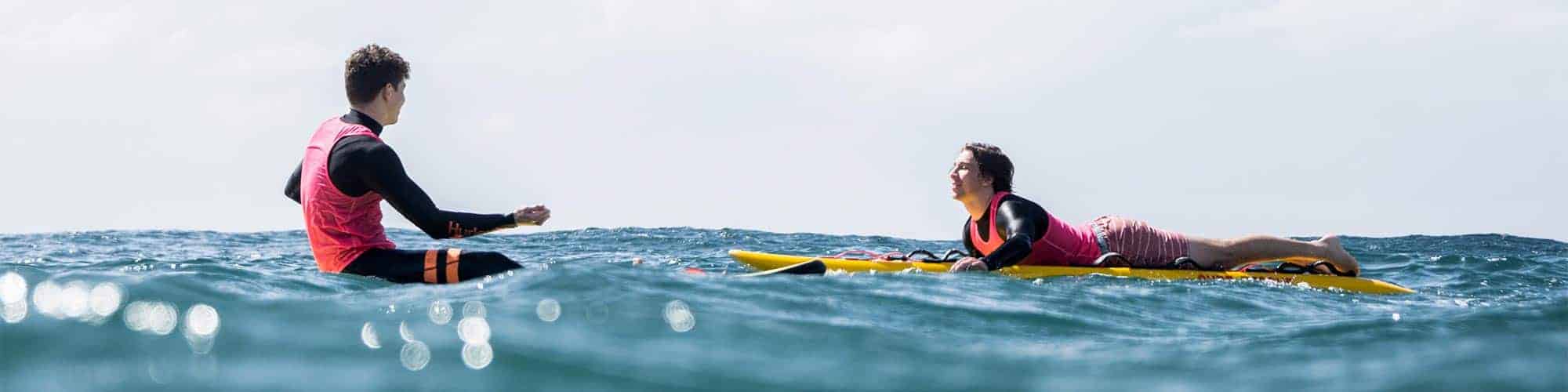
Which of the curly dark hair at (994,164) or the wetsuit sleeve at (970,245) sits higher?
the curly dark hair at (994,164)

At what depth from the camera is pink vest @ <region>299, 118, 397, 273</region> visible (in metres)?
5.93

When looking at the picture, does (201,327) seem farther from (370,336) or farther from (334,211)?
(334,211)

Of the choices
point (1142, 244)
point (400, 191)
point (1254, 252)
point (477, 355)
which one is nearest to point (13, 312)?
point (477, 355)

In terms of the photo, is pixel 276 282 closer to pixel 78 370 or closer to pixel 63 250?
pixel 78 370

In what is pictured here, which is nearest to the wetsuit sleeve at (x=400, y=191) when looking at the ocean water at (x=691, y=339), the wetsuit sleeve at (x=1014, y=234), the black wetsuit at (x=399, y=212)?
the black wetsuit at (x=399, y=212)

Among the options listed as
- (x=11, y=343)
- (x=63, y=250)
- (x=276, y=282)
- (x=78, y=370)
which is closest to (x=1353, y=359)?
(x=78, y=370)

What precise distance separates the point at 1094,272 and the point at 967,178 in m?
1.13

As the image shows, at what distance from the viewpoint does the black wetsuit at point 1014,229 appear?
7.94 metres

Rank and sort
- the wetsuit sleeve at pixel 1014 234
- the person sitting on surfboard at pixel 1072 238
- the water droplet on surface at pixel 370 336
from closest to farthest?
1. the water droplet on surface at pixel 370 336
2. the wetsuit sleeve at pixel 1014 234
3. the person sitting on surfboard at pixel 1072 238

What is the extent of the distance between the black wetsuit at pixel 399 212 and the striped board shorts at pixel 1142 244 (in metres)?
4.91

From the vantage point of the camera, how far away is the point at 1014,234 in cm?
814

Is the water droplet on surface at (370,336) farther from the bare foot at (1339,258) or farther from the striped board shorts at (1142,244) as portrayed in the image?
the bare foot at (1339,258)

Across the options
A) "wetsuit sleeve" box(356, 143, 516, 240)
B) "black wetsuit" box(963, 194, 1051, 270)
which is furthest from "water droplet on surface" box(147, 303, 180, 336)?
"black wetsuit" box(963, 194, 1051, 270)

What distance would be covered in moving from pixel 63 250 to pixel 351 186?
14.5 meters
